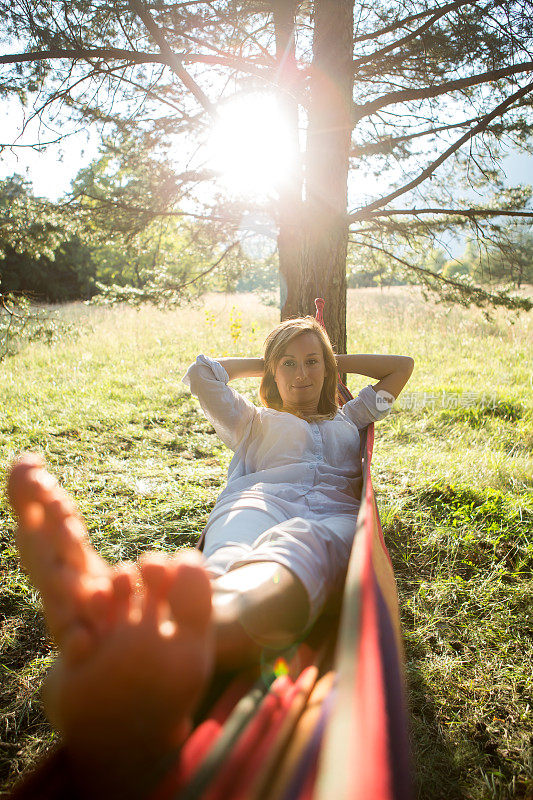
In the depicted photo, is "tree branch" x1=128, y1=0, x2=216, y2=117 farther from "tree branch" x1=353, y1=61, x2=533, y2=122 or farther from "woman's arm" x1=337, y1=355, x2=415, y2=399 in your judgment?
"woman's arm" x1=337, y1=355, x2=415, y2=399

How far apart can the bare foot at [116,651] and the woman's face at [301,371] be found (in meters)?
1.37

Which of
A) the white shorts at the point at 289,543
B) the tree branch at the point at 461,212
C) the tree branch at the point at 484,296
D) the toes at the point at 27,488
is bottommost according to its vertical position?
the white shorts at the point at 289,543

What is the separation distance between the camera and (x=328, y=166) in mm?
2930

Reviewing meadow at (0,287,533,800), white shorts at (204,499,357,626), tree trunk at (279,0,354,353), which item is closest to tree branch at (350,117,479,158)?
tree trunk at (279,0,354,353)

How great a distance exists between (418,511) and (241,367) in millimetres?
1254

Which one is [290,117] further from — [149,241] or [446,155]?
[149,241]

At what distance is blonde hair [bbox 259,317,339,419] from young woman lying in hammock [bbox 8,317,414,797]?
0.79 ft

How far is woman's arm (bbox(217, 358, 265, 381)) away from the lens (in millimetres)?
2148

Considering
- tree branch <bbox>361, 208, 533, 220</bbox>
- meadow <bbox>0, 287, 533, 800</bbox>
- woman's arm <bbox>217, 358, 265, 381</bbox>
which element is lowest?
meadow <bbox>0, 287, 533, 800</bbox>

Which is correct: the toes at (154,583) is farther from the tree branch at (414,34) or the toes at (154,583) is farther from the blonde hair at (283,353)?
the tree branch at (414,34)

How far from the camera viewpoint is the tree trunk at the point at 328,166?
112 inches

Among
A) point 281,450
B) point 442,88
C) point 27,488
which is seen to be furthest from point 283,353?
point 442,88

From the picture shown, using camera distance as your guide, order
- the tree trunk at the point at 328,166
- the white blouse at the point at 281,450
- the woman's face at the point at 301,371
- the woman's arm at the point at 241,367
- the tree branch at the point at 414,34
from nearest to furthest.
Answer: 1. the white blouse at the point at 281,450
2. the woman's face at the point at 301,371
3. the woman's arm at the point at 241,367
4. the tree trunk at the point at 328,166
5. the tree branch at the point at 414,34

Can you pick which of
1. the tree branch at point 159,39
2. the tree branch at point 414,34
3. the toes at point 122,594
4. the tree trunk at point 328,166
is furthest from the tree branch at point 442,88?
the toes at point 122,594
